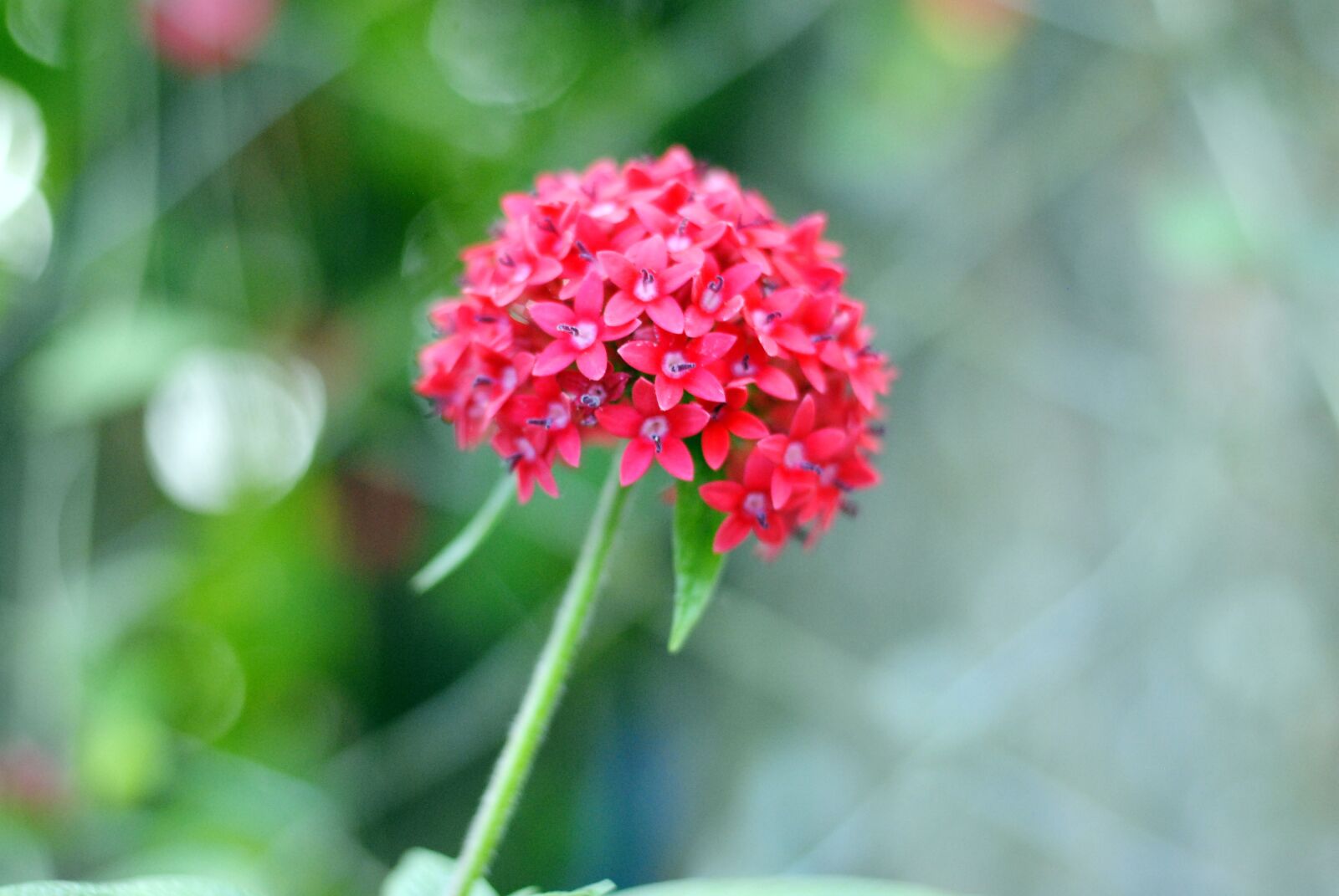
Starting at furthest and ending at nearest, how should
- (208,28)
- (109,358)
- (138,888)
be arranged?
(208,28) → (109,358) → (138,888)

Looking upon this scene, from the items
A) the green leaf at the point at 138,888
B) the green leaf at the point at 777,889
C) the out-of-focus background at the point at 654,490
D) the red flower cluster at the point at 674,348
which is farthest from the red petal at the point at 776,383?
the out-of-focus background at the point at 654,490

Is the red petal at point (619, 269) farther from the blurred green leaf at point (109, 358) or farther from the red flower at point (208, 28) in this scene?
the red flower at point (208, 28)

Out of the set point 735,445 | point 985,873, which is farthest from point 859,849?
point 735,445

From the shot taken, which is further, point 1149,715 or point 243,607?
point 243,607

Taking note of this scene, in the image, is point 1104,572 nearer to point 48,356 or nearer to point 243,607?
point 243,607

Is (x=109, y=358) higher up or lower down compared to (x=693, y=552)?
higher up

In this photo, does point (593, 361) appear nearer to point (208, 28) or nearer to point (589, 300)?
point (589, 300)

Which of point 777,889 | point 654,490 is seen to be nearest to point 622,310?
point 777,889

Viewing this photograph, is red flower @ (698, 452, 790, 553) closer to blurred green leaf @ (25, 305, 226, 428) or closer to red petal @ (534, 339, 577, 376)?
red petal @ (534, 339, 577, 376)
